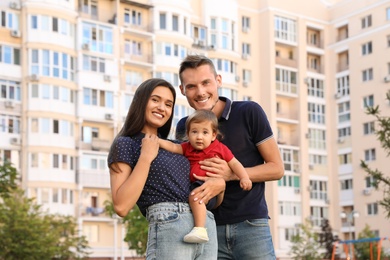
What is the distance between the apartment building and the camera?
4706cm

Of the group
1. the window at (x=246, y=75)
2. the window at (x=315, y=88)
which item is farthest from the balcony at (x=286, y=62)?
the window at (x=246, y=75)

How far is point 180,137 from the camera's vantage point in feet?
20.2

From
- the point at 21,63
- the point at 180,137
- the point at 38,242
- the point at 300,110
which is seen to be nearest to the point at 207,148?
the point at 180,137

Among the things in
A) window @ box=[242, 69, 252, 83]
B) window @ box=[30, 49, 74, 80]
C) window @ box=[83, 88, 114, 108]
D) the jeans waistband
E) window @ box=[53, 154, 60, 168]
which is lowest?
the jeans waistband

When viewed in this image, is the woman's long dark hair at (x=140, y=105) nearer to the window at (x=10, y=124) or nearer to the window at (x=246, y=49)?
the window at (x=10, y=124)

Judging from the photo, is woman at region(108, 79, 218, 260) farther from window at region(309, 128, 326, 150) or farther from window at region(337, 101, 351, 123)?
window at region(337, 101, 351, 123)

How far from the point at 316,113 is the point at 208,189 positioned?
57107 mm

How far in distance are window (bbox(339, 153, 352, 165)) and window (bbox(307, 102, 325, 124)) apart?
2.94 m

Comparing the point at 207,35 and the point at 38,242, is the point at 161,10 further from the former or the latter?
the point at 38,242

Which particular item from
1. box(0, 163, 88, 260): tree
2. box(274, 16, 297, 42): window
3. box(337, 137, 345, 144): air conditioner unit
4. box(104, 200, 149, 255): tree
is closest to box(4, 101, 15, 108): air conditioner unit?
box(0, 163, 88, 260): tree

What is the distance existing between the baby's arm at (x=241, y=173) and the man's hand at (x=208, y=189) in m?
0.14

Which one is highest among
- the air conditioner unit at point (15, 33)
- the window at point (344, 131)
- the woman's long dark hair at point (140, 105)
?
the air conditioner unit at point (15, 33)

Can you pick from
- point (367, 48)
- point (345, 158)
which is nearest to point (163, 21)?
point (367, 48)

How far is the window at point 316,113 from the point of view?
61.5 metres
